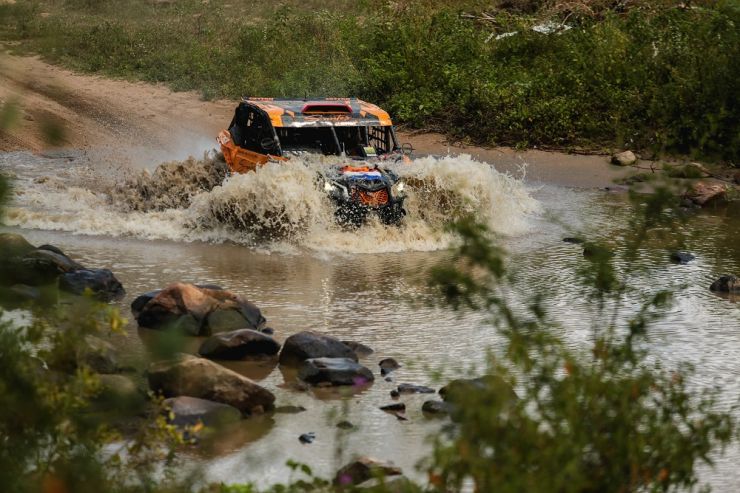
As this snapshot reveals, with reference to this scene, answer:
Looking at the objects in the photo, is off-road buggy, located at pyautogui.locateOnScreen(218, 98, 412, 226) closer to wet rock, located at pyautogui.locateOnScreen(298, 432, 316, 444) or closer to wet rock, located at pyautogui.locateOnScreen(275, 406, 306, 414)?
wet rock, located at pyautogui.locateOnScreen(275, 406, 306, 414)

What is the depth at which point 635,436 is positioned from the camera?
15.7ft

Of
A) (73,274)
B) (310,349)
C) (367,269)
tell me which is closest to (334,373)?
(310,349)

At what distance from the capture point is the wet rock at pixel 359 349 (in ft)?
30.9

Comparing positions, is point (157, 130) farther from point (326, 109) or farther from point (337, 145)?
point (337, 145)

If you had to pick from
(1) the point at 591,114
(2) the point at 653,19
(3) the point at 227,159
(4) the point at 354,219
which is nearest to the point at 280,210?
(4) the point at 354,219

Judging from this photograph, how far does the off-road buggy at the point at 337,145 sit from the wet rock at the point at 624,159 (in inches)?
211

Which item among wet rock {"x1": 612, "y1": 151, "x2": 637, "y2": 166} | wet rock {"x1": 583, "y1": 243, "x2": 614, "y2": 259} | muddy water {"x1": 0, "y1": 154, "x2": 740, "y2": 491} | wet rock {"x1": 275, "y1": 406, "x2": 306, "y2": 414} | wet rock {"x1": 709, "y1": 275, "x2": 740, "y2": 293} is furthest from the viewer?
wet rock {"x1": 612, "y1": 151, "x2": 637, "y2": 166}

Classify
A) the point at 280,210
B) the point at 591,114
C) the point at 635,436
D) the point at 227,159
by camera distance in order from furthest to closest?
the point at 591,114, the point at 227,159, the point at 280,210, the point at 635,436

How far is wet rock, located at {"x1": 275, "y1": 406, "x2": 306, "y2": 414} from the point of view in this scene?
8011 millimetres

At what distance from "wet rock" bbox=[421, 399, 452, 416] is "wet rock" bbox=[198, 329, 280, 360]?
5.81ft

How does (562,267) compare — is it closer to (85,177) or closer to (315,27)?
(85,177)

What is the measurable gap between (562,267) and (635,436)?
→ 28.1ft

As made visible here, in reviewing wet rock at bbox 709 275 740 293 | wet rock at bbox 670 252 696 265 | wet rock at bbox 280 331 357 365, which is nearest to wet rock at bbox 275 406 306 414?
wet rock at bbox 280 331 357 365

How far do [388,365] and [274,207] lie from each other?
5.47 metres
